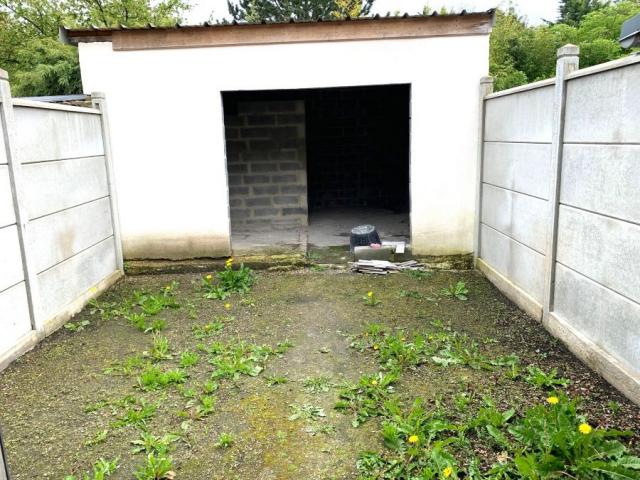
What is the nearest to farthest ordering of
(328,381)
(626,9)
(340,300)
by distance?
(328,381)
(340,300)
(626,9)

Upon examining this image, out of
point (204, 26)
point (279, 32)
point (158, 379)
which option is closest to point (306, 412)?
point (158, 379)

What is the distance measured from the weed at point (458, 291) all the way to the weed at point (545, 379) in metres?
1.65

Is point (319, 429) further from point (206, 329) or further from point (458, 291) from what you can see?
point (458, 291)

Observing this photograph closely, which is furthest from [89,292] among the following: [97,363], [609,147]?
[609,147]

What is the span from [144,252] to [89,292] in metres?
1.10

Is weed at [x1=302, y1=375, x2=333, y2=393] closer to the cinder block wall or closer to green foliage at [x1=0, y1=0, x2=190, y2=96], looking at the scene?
the cinder block wall

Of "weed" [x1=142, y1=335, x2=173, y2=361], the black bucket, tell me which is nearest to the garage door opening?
the black bucket

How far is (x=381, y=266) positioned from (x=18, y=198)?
12.2 feet

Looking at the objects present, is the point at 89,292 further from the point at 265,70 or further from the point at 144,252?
the point at 265,70

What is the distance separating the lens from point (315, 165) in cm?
976

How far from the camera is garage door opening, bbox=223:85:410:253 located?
7797 millimetres

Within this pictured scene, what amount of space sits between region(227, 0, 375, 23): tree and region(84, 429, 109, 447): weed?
81.2 ft

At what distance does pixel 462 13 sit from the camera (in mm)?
5375

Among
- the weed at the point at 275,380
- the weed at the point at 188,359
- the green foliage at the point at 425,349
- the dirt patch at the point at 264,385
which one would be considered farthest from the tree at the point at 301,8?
the weed at the point at 275,380
